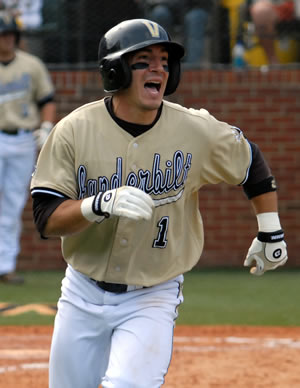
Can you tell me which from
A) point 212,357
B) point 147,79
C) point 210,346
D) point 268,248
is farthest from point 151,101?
point 210,346

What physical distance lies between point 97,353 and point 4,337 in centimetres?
301

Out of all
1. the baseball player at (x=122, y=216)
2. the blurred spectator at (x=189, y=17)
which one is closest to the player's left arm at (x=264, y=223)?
the baseball player at (x=122, y=216)

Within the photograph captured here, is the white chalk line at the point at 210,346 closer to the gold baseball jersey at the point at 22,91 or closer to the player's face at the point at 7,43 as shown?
the gold baseball jersey at the point at 22,91

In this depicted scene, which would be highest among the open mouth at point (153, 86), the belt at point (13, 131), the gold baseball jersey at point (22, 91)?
the open mouth at point (153, 86)

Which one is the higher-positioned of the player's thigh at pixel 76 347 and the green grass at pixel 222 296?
the player's thigh at pixel 76 347

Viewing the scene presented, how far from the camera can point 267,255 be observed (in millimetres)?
3932

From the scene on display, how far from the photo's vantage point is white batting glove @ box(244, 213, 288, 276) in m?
3.93

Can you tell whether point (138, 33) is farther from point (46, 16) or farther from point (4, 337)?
point (46, 16)

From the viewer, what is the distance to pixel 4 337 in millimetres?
6559

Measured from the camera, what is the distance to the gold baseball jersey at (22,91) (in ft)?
27.7

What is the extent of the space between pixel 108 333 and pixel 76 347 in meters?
0.14

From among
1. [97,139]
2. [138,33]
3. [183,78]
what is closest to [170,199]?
[97,139]

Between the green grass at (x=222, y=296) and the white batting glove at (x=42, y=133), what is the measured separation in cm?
138

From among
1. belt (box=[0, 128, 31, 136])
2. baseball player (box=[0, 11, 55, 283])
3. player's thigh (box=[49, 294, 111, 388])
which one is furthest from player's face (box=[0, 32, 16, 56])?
player's thigh (box=[49, 294, 111, 388])
